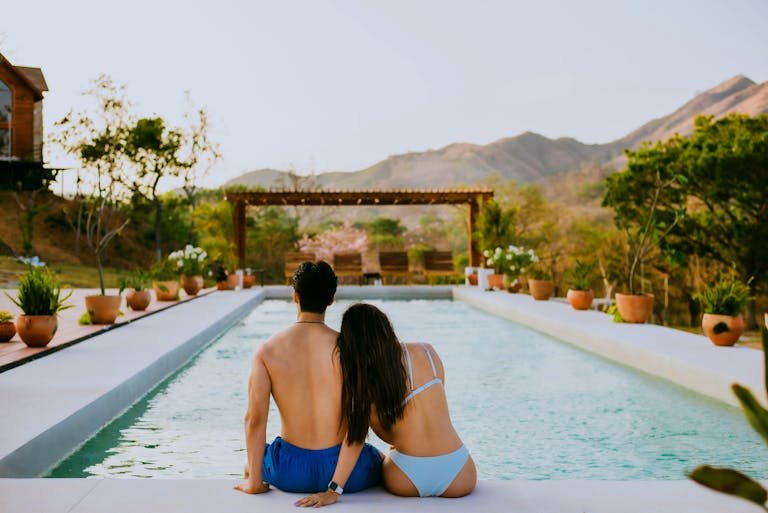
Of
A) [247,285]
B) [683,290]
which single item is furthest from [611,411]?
[683,290]

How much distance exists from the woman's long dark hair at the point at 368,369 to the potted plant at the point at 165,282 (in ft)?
32.1

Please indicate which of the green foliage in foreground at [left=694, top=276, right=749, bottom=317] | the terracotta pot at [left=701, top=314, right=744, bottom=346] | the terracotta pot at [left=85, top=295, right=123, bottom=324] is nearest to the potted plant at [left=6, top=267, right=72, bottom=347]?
the terracotta pot at [left=85, top=295, right=123, bottom=324]

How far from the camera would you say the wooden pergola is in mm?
17312

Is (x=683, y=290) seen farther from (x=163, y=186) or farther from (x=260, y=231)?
(x=163, y=186)

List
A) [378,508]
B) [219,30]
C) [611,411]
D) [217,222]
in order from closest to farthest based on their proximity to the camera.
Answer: [378,508] < [611,411] < [217,222] < [219,30]

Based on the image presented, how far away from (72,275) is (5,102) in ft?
15.6

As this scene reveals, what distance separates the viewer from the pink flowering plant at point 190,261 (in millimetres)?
13633

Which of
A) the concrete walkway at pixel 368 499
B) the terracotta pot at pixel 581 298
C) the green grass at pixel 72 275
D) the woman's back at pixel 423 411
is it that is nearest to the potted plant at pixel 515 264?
the terracotta pot at pixel 581 298

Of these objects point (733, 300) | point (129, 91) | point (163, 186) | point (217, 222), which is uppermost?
point (129, 91)

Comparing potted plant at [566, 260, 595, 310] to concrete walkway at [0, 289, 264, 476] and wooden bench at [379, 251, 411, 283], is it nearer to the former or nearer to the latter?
concrete walkway at [0, 289, 264, 476]

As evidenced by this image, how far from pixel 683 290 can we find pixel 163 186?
17358 millimetres

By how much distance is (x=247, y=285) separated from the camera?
55.1 feet

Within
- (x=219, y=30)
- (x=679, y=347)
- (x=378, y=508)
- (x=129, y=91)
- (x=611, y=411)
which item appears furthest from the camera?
(x=129, y=91)

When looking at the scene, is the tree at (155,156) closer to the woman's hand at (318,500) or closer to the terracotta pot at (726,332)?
the terracotta pot at (726,332)
